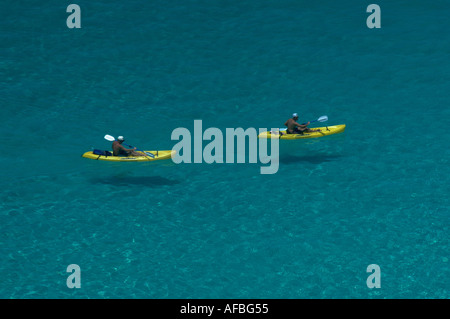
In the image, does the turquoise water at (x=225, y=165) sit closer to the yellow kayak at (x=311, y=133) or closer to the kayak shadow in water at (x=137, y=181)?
the kayak shadow in water at (x=137, y=181)

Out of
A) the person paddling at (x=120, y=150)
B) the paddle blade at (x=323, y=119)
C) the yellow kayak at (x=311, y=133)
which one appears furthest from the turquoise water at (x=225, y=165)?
the paddle blade at (x=323, y=119)

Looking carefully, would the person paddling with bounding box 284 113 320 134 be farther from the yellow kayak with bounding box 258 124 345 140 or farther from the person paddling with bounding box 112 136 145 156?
the person paddling with bounding box 112 136 145 156

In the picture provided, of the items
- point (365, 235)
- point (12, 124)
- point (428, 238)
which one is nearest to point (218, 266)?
point (365, 235)

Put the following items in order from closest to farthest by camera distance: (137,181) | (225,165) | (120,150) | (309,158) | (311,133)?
(137,181) → (120,150) → (225,165) → (309,158) → (311,133)

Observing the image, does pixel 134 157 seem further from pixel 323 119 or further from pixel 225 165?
pixel 323 119

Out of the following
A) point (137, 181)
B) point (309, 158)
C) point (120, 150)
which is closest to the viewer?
point (137, 181)

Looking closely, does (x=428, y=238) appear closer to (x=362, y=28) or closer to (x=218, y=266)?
(x=218, y=266)

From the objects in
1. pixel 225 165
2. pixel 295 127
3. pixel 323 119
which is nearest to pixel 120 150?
pixel 225 165
